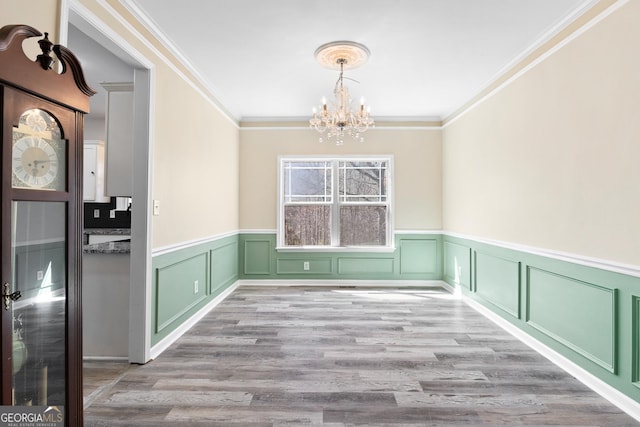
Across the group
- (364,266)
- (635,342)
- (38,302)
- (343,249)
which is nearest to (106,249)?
(38,302)

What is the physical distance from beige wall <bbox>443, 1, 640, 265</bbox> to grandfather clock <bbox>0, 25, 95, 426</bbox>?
304 centimetres

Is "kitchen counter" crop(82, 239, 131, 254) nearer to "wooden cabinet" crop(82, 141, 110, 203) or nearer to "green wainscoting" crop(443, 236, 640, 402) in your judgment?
"wooden cabinet" crop(82, 141, 110, 203)

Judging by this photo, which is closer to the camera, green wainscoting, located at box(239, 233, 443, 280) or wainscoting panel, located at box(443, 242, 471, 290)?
wainscoting panel, located at box(443, 242, 471, 290)

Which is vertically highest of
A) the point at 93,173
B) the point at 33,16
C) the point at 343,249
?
the point at 33,16

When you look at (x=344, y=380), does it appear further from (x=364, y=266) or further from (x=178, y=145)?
(x=364, y=266)

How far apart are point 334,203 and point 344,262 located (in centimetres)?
98

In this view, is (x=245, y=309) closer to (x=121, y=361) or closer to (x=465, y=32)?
(x=121, y=361)

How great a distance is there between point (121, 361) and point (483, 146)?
4.32 meters

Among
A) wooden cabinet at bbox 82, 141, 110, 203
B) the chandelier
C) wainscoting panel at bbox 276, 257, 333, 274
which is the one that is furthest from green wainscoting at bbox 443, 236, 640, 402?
wooden cabinet at bbox 82, 141, 110, 203

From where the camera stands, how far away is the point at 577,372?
8.38 ft

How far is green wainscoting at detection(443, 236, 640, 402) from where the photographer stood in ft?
7.15

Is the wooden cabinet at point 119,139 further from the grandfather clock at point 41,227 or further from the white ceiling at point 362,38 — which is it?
the grandfather clock at point 41,227

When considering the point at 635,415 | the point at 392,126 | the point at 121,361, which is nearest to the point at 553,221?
the point at 635,415

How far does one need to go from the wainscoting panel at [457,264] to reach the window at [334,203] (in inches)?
38.9
